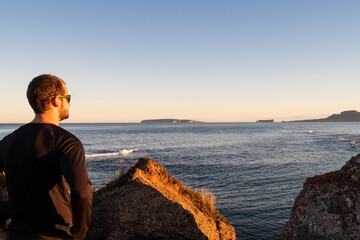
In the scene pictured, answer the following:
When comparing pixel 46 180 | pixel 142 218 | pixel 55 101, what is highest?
pixel 55 101

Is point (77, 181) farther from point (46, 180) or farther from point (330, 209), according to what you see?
point (330, 209)

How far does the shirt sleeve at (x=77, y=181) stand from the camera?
2.09m

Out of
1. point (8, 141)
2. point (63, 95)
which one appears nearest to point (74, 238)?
point (8, 141)

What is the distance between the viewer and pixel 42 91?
230 centimetres

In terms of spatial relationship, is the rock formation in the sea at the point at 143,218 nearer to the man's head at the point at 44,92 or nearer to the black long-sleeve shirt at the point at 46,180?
the black long-sleeve shirt at the point at 46,180

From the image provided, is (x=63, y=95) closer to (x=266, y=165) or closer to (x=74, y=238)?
(x=74, y=238)

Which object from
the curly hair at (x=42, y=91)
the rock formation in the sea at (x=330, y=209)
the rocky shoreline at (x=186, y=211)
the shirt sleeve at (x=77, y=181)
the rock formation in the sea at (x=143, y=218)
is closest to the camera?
the shirt sleeve at (x=77, y=181)

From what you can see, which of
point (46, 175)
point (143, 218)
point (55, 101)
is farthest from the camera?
point (143, 218)

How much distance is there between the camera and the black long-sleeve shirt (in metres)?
2.12

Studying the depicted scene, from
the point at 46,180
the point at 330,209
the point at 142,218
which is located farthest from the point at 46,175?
the point at 142,218

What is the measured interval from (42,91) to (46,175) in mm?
651

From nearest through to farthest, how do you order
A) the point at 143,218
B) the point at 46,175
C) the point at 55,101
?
1. the point at 46,175
2. the point at 55,101
3. the point at 143,218

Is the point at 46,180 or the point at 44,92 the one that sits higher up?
the point at 44,92

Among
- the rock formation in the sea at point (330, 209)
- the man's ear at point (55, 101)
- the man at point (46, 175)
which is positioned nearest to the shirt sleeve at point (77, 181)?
A: the man at point (46, 175)
